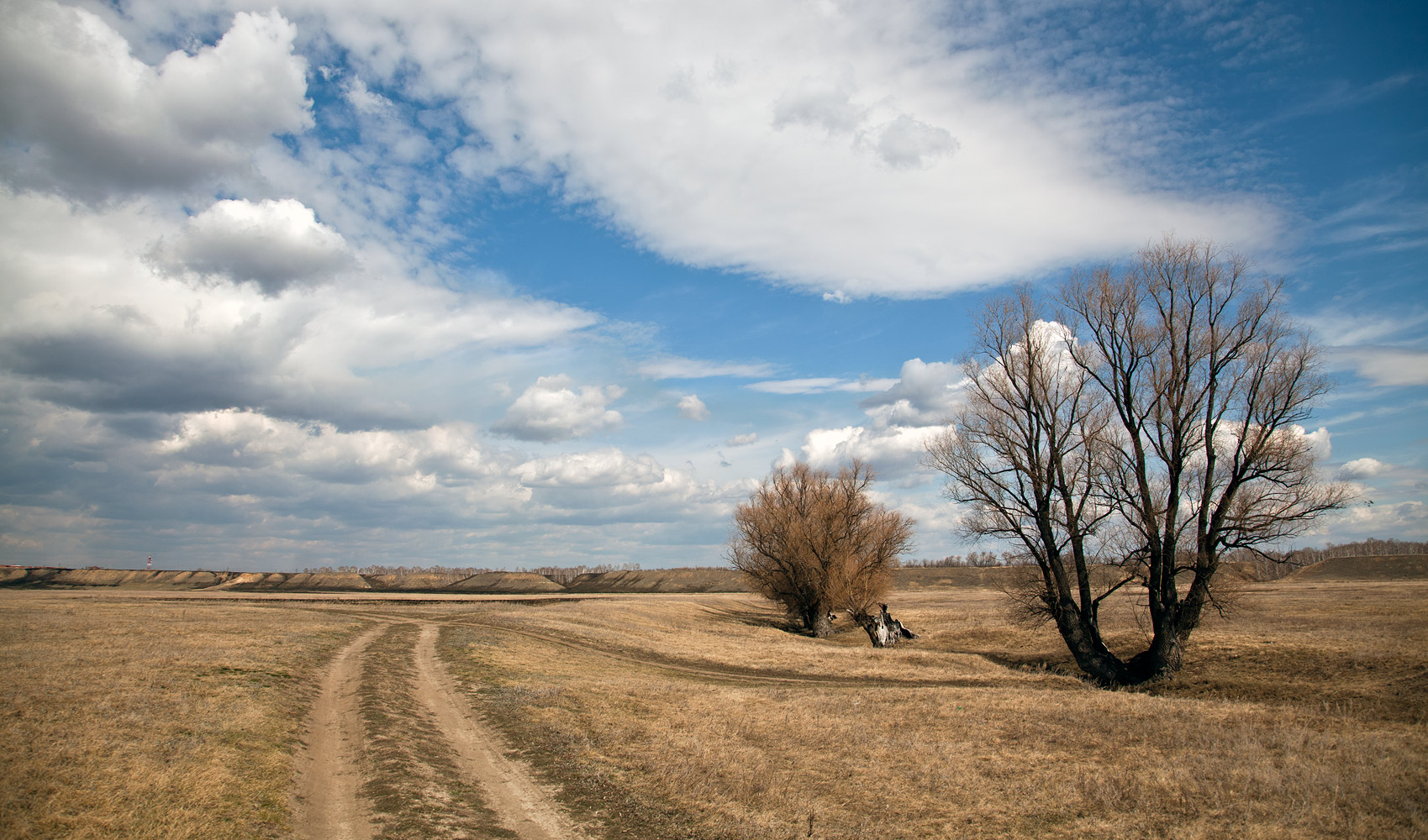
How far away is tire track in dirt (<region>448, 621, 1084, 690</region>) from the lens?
23.5 metres

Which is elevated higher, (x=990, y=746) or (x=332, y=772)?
(x=332, y=772)

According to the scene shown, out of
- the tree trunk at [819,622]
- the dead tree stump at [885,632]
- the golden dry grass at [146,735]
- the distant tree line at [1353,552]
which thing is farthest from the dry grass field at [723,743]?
the distant tree line at [1353,552]

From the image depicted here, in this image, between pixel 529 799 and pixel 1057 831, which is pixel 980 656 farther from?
pixel 529 799

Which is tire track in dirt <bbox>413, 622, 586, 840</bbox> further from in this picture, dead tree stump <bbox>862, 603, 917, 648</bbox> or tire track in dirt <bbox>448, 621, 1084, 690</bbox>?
dead tree stump <bbox>862, 603, 917, 648</bbox>

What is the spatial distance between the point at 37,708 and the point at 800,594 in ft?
136

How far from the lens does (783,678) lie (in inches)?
1004

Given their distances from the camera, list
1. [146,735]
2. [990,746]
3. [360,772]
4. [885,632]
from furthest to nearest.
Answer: [885,632] → [990,746] → [360,772] → [146,735]

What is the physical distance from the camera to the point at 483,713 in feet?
50.8

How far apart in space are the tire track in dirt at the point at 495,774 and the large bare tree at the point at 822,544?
1209 inches

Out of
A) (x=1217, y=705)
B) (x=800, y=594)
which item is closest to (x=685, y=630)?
(x=800, y=594)

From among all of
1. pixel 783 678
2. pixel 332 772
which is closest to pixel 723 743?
pixel 332 772

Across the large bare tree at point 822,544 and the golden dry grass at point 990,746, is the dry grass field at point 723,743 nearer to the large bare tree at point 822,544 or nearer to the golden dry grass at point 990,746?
the golden dry grass at point 990,746

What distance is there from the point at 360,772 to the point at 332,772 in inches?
19.7

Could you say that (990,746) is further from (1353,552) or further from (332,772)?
(1353,552)
